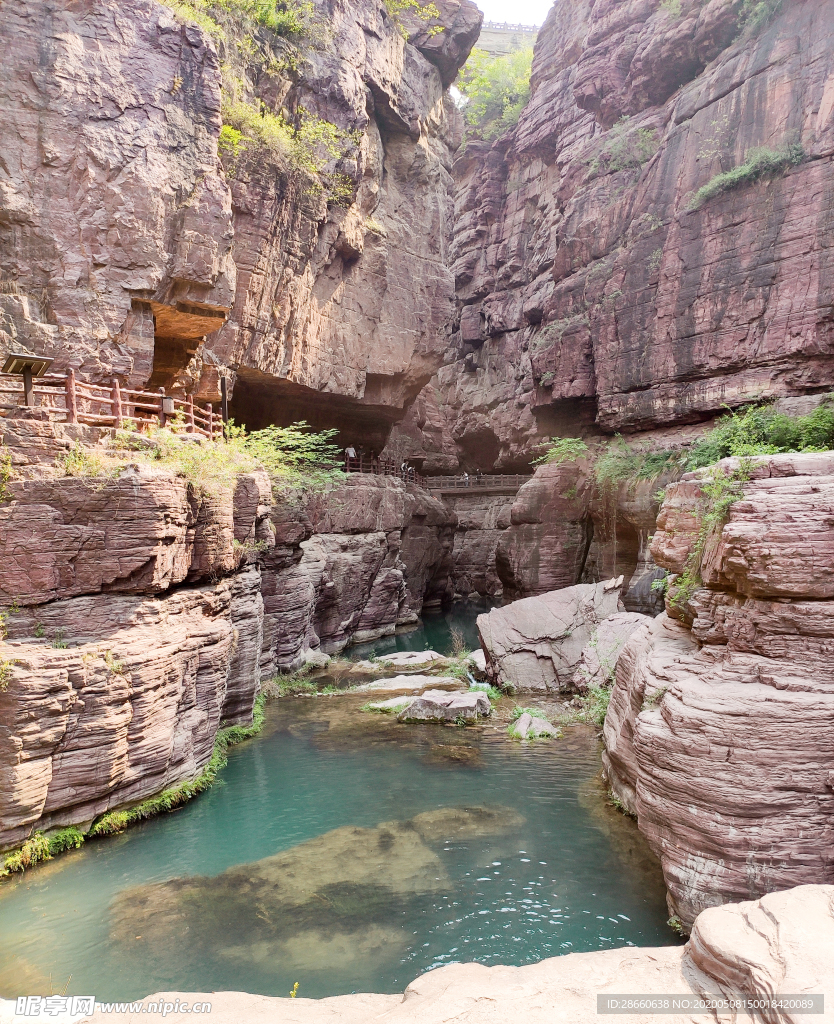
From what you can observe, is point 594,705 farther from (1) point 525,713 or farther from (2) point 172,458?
(2) point 172,458

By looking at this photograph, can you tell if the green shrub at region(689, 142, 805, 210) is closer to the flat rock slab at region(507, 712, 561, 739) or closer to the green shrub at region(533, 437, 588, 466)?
the green shrub at region(533, 437, 588, 466)

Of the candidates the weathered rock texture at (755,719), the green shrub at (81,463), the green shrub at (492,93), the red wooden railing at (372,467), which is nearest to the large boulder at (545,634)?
the weathered rock texture at (755,719)

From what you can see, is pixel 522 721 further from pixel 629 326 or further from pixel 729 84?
pixel 729 84

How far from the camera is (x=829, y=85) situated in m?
20.8

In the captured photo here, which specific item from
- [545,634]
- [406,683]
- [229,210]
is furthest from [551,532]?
[229,210]

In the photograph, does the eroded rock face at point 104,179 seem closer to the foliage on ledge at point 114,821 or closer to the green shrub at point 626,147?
the foliage on ledge at point 114,821

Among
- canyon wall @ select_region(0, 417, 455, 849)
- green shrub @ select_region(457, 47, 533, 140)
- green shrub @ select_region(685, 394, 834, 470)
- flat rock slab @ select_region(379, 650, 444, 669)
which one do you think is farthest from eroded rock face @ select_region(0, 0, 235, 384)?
green shrub @ select_region(457, 47, 533, 140)

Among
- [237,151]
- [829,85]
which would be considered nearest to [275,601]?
[237,151]

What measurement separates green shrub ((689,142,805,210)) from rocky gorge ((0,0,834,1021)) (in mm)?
97

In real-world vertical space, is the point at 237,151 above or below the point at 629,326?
above

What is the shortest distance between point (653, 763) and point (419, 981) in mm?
3457

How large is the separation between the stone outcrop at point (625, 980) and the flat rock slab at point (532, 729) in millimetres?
9102

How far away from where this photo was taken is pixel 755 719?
6.81m

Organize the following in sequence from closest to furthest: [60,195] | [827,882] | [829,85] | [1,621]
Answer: [827,882], [1,621], [60,195], [829,85]
